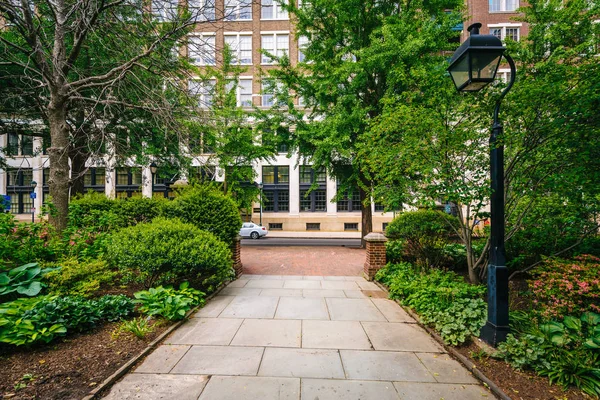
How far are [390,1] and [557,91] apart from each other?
36.8 ft

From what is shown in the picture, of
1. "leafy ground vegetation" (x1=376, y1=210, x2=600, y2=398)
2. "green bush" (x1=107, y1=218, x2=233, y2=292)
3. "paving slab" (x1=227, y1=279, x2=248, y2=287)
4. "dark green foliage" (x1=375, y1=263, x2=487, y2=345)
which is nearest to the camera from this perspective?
"leafy ground vegetation" (x1=376, y1=210, x2=600, y2=398)

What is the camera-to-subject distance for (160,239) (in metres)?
5.38

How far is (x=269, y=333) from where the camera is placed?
4012 millimetres

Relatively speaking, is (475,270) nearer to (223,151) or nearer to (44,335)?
(44,335)

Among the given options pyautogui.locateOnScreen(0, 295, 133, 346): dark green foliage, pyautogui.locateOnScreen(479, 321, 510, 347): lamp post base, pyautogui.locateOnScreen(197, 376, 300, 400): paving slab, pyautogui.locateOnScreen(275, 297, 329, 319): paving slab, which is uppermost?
pyautogui.locateOnScreen(0, 295, 133, 346): dark green foliage

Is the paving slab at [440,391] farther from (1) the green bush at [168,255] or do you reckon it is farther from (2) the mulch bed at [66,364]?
(1) the green bush at [168,255]

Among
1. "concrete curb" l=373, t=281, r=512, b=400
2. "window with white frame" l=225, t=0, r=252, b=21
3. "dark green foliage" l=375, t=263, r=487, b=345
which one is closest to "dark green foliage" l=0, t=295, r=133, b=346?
"concrete curb" l=373, t=281, r=512, b=400

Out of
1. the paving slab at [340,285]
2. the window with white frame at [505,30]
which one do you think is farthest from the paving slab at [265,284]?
the window with white frame at [505,30]

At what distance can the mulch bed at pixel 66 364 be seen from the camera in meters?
2.61

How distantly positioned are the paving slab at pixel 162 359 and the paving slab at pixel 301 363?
3.70 feet

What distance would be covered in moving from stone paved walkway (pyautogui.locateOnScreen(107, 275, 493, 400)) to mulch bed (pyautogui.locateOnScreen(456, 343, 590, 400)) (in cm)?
24

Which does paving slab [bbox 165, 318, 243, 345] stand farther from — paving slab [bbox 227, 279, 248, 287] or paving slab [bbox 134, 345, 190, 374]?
paving slab [bbox 227, 279, 248, 287]

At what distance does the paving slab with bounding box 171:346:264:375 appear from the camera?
10.0 ft

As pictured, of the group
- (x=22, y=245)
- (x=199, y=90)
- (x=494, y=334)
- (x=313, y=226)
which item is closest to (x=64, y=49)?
(x=199, y=90)
